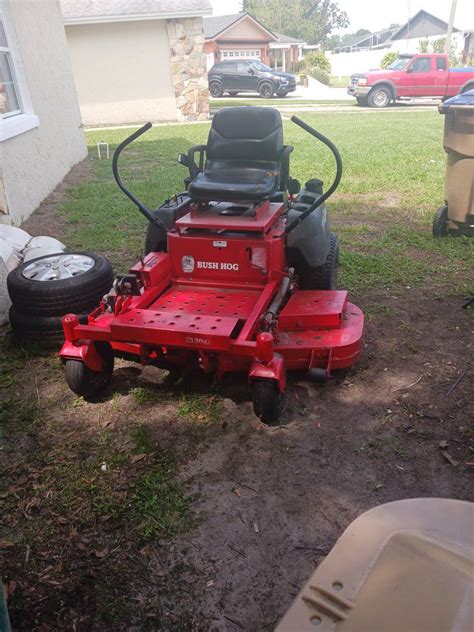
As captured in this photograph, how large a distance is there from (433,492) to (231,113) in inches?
119

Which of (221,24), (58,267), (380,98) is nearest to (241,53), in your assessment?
(221,24)

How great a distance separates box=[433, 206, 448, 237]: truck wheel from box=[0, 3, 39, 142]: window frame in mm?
Answer: 4988

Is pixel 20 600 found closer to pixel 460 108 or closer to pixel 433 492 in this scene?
pixel 433 492

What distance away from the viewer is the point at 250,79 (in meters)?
23.6

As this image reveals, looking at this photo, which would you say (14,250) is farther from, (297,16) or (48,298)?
(297,16)

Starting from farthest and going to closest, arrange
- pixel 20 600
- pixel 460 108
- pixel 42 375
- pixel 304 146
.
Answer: pixel 304 146 < pixel 460 108 < pixel 42 375 < pixel 20 600

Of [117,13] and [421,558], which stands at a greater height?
[117,13]

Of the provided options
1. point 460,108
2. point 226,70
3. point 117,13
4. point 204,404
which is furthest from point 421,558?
point 226,70

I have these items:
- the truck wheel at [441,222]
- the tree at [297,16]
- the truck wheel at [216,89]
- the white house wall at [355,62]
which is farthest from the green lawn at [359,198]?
the tree at [297,16]

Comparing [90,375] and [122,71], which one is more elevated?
[122,71]

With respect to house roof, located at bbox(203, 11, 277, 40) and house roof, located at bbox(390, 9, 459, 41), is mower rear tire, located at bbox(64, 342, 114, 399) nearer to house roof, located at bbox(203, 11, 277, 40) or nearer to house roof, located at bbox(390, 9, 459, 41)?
house roof, located at bbox(203, 11, 277, 40)

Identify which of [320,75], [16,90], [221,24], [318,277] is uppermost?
[221,24]

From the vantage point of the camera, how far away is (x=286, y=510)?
252cm

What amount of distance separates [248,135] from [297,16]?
241ft
